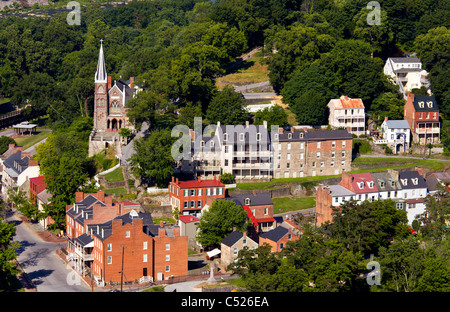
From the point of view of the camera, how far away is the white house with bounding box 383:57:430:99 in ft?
367

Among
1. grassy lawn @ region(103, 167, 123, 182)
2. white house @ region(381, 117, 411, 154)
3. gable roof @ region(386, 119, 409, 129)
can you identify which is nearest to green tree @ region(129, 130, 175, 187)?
grassy lawn @ region(103, 167, 123, 182)

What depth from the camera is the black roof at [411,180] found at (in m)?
85.1

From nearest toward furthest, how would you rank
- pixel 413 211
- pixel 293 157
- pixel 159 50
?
pixel 413 211 < pixel 293 157 < pixel 159 50

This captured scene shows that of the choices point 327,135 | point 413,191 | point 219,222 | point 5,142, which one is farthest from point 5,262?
point 5,142

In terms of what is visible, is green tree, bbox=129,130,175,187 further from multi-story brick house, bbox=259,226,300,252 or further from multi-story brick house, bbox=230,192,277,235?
multi-story brick house, bbox=259,226,300,252

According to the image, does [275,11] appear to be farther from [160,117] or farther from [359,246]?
[359,246]

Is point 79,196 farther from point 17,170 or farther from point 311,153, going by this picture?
point 311,153

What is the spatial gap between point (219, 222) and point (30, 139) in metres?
56.8

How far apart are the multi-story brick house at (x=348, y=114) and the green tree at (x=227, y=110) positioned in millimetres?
12244

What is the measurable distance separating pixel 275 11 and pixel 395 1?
2011cm

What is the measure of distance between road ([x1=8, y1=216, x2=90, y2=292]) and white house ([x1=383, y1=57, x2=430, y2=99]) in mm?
58806

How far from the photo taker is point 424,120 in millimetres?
102250
